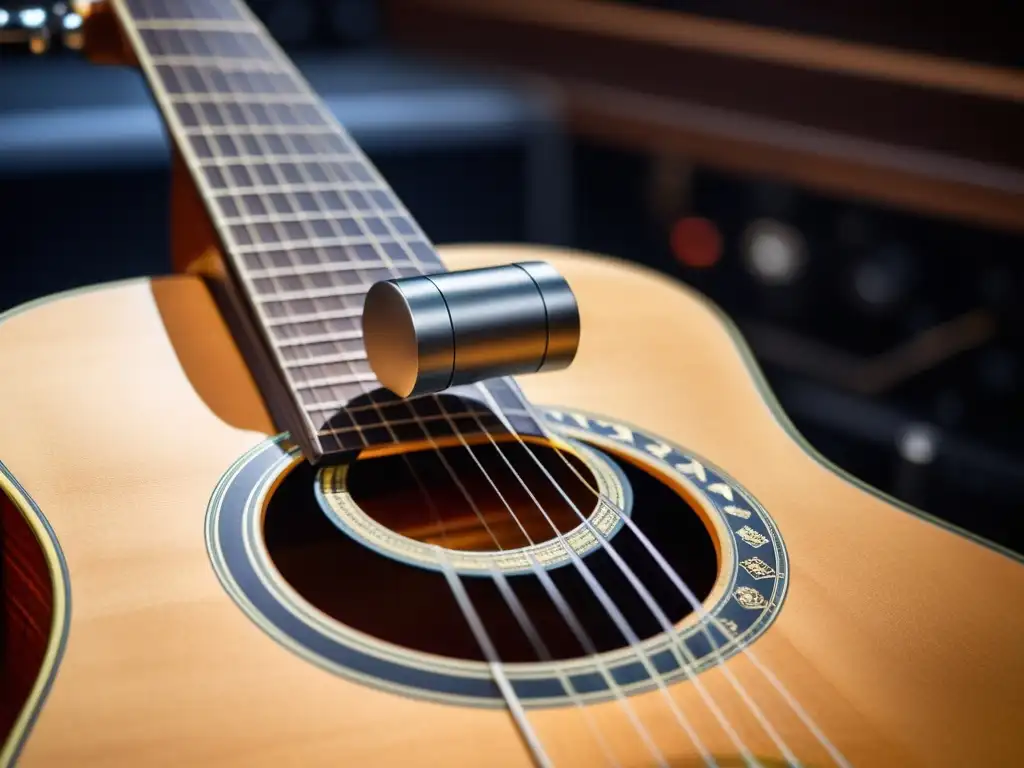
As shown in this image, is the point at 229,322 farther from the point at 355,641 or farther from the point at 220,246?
the point at 355,641

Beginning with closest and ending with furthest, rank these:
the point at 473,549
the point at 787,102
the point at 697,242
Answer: the point at 473,549 < the point at 787,102 < the point at 697,242

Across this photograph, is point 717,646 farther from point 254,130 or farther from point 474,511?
point 254,130

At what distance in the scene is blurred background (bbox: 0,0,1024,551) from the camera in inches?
36.7

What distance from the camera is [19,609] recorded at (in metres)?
0.47

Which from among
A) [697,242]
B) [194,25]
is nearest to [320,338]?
[194,25]

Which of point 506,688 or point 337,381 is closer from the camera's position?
point 506,688

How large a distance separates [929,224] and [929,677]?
788 mm

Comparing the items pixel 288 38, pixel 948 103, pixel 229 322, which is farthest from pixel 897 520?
pixel 288 38

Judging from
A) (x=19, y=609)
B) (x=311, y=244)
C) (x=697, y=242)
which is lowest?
(x=697, y=242)

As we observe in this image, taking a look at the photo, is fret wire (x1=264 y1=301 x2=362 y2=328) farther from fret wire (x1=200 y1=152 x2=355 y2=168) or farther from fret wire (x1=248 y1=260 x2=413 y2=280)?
fret wire (x1=200 y1=152 x2=355 y2=168)

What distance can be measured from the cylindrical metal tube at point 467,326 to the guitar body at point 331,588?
7cm

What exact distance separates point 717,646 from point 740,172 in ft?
2.67

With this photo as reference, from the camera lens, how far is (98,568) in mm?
400

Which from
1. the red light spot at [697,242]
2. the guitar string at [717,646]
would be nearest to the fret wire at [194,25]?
the guitar string at [717,646]
